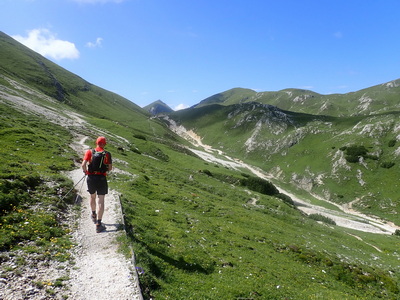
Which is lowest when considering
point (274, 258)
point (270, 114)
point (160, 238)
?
point (274, 258)

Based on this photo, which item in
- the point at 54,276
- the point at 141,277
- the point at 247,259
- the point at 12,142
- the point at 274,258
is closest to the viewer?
the point at 54,276

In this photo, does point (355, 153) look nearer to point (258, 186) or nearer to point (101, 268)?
point (258, 186)

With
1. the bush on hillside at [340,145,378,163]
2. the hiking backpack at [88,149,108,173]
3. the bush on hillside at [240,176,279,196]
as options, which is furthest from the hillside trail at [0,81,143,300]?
the bush on hillside at [340,145,378,163]

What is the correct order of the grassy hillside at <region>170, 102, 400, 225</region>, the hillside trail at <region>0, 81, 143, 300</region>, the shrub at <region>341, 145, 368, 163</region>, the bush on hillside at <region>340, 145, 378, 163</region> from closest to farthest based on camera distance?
the hillside trail at <region>0, 81, 143, 300</region>
the grassy hillside at <region>170, 102, 400, 225</region>
the bush on hillside at <region>340, 145, 378, 163</region>
the shrub at <region>341, 145, 368, 163</region>

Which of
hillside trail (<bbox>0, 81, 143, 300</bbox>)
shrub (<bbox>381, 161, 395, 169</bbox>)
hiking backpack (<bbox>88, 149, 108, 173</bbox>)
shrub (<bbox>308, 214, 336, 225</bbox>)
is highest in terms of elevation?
shrub (<bbox>381, 161, 395, 169</bbox>)

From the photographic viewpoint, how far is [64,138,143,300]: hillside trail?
31.3ft

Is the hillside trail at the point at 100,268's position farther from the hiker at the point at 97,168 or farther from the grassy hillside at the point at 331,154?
the grassy hillside at the point at 331,154

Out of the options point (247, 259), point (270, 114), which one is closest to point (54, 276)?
point (247, 259)

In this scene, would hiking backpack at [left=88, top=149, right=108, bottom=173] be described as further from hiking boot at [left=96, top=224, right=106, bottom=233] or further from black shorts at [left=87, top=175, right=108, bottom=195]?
hiking boot at [left=96, top=224, right=106, bottom=233]

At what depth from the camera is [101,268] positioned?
36.2ft

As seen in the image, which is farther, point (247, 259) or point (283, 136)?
point (283, 136)

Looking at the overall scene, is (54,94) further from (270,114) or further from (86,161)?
(86,161)

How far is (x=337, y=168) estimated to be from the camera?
82375mm

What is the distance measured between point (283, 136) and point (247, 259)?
11208cm
